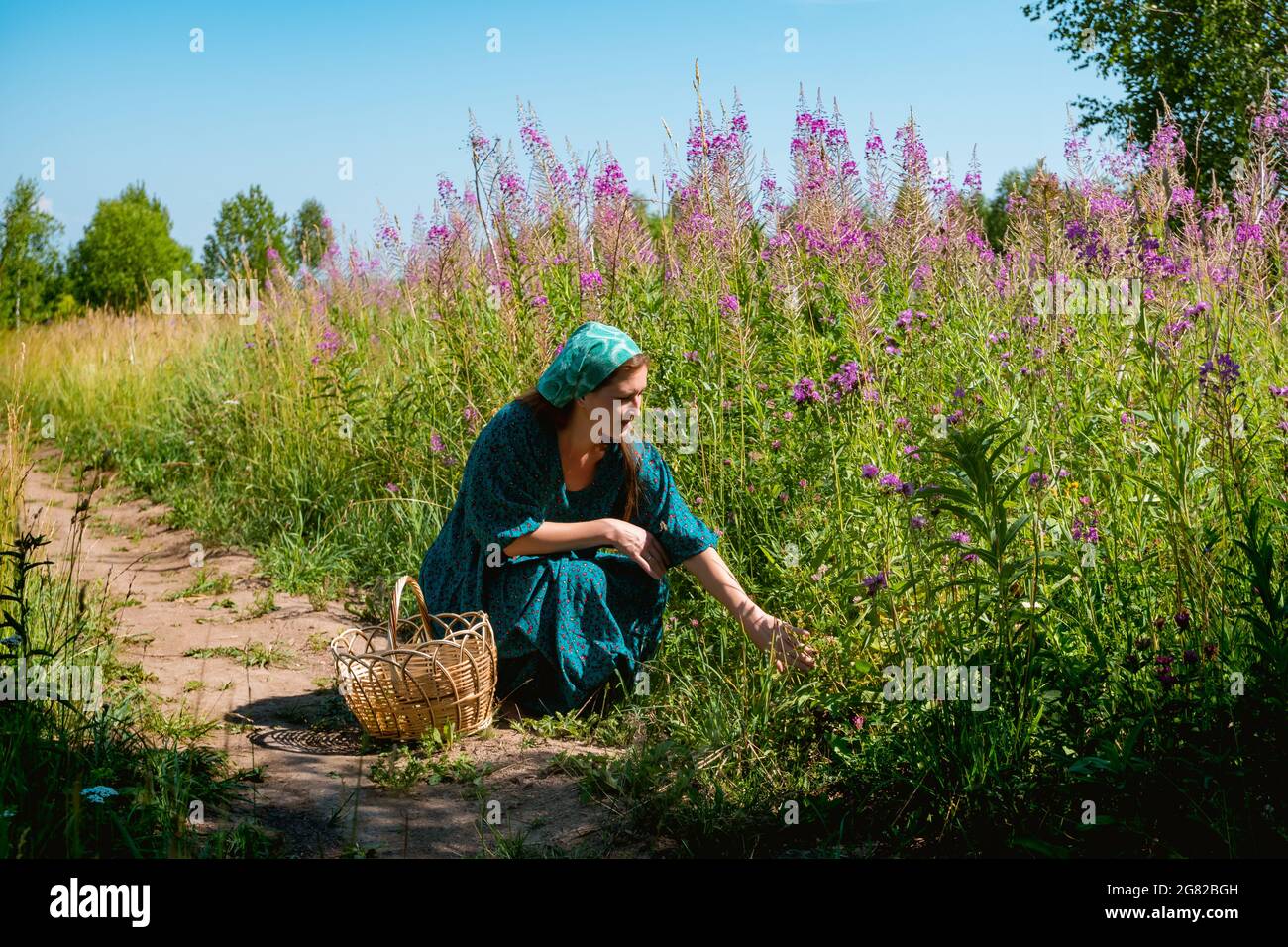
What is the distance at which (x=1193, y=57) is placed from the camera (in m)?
15.3

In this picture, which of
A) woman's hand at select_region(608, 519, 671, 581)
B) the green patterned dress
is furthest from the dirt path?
woman's hand at select_region(608, 519, 671, 581)

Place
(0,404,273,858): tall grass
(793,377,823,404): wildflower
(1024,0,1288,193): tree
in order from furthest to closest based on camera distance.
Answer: (1024,0,1288,193): tree < (793,377,823,404): wildflower < (0,404,273,858): tall grass

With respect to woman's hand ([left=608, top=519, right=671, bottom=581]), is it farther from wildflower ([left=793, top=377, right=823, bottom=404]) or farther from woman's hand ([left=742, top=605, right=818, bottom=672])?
wildflower ([left=793, top=377, right=823, bottom=404])

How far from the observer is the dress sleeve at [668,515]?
3479 millimetres

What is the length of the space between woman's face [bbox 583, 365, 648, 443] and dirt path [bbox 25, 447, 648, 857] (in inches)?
39.6

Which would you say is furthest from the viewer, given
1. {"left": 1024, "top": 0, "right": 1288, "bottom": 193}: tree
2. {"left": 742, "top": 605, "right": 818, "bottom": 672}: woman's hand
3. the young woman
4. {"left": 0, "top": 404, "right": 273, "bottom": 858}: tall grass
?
{"left": 1024, "top": 0, "right": 1288, "bottom": 193}: tree

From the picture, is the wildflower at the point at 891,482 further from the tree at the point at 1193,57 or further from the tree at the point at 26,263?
the tree at the point at 1193,57

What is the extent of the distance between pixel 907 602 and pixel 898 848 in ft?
2.22

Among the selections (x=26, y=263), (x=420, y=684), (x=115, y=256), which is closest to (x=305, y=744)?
(x=420, y=684)

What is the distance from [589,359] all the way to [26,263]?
13307 mm

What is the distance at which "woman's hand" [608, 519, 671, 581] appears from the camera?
3479 mm

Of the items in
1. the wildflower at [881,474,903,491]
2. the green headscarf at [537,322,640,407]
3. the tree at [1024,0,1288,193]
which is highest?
the tree at [1024,0,1288,193]
